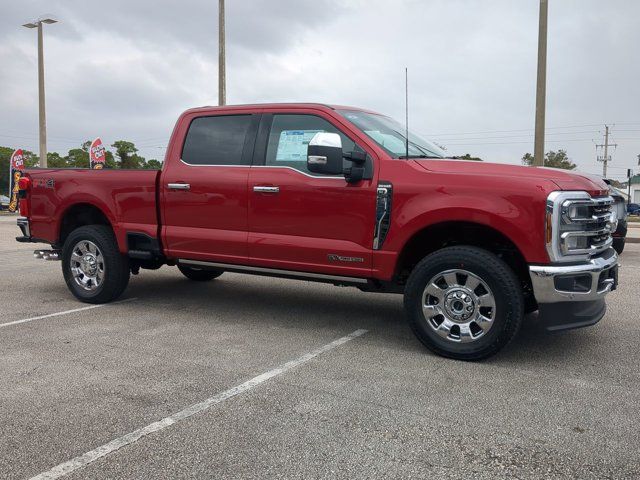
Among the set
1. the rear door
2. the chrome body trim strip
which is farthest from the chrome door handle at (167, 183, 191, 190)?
the chrome body trim strip

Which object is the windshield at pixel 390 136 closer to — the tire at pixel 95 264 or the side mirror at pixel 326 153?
the side mirror at pixel 326 153

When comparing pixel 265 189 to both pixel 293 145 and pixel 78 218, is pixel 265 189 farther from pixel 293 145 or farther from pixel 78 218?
pixel 78 218

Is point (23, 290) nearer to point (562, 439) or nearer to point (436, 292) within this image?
point (436, 292)

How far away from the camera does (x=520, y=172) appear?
4188 millimetres

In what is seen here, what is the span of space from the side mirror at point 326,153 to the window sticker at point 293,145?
0.40 m

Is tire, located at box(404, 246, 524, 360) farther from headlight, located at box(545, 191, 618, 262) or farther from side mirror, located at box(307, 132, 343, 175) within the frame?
side mirror, located at box(307, 132, 343, 175)

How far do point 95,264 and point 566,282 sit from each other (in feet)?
15.4

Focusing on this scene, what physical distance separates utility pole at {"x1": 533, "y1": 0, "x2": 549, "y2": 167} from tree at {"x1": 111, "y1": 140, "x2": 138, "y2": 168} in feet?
155

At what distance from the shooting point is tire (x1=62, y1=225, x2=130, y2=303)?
6102mm

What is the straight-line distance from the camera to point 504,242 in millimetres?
4469

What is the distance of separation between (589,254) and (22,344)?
14.6ft

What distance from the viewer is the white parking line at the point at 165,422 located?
2.69 meters

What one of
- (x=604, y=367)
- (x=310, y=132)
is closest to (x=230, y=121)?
(x=310, y=132)

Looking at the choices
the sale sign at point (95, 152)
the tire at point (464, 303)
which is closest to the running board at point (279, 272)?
the tire at point (464, 303)
